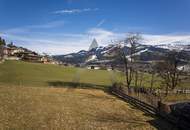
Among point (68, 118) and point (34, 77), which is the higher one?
point (34, 77)

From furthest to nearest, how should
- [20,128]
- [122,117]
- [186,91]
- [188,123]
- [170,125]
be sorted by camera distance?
[186,91] < [122,117] < [170,125] < [188,123] < [20,128]

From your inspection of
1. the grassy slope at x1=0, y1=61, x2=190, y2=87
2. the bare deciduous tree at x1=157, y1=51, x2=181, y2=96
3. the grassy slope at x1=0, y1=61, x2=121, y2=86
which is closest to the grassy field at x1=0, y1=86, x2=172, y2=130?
the grassy slope at x1=0, y1=61, x2=190, y2=87

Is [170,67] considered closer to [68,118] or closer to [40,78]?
[40,78]

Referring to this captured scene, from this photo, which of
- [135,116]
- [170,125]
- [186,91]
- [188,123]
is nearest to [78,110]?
[135,116]

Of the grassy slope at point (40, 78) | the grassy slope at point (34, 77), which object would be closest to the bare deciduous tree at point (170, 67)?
the grassy slope at point (40, 78)

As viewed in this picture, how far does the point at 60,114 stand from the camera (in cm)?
2450

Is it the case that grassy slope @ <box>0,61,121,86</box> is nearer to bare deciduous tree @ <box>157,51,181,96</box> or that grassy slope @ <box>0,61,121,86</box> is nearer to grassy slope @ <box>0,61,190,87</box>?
grassy slope @ <box>0,61,190,87</box>

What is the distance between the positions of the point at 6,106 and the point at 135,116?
12839mm

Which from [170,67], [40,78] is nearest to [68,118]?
[170,67]

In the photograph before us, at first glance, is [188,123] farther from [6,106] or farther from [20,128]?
[6,106]

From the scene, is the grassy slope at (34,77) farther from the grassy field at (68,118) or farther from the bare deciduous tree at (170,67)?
the grassy field at (68,118)

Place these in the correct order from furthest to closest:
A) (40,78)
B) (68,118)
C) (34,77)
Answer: (34,77), (40,78), (68,118)

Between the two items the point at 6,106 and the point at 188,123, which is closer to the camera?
the point at 188,123

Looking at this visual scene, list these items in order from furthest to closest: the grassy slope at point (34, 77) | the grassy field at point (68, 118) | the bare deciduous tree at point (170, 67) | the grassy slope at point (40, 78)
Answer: the grassy slope at point (40, 78) → the grassy slope at point (34, 77) → the bare deciduous tree at point (170, 67) → the grassy field at point (68, 118)
